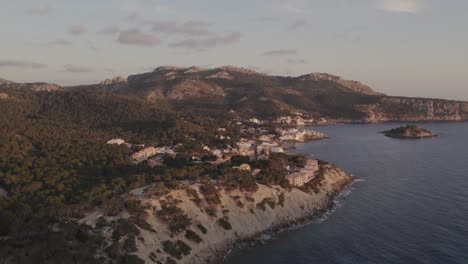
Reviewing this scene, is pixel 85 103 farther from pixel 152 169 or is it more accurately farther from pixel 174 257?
pixel 174 257

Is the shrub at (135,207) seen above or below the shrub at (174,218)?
above

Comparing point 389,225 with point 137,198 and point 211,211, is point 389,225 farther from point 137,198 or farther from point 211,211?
point 137,198

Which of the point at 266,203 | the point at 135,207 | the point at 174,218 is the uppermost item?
the point at 135,207

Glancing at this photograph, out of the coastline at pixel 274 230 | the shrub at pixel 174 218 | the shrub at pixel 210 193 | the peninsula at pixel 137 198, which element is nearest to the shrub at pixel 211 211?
the peninsula at pixel 137 198

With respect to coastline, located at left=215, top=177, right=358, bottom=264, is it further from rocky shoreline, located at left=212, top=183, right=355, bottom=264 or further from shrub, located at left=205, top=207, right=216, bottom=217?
shrub, located at left=205, top=207, right=216, bottom=217

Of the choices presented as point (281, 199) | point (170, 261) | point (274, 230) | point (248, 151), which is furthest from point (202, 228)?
point (248, 151)

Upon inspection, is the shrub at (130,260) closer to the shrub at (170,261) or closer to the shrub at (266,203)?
the shrub at (170,261)
